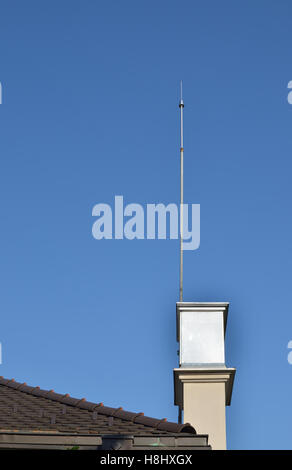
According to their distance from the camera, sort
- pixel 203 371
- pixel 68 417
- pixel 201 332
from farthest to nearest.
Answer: pixel 201 332 < pixel 203 371 < pixel 68 417

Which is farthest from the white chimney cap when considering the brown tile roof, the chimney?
the brown tile roof

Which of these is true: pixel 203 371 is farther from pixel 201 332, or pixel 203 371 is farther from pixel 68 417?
pixel 68 417

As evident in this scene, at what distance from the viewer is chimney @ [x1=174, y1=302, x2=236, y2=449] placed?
12.4 m

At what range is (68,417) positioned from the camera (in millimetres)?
11383

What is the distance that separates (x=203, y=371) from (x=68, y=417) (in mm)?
2395

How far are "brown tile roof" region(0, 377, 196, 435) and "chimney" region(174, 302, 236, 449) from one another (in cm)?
146

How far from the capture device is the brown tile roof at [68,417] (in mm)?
10500

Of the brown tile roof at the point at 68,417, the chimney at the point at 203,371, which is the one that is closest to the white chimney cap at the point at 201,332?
the chimney at the point at 203,371

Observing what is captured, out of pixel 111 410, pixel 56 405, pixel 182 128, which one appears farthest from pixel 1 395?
pixel 182 128

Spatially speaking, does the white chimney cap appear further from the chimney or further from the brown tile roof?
the brown tile roof

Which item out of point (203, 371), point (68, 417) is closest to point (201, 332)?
point (203, 371)

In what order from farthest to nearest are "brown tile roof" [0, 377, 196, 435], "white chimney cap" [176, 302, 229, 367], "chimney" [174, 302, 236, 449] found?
"white chimney cap" [176, 302, 229, 367] → "chimney" [174, 302, 236, 449] → "brown tile roof" [0, 377, 196, 435]

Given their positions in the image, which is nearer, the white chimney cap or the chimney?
the chimney
